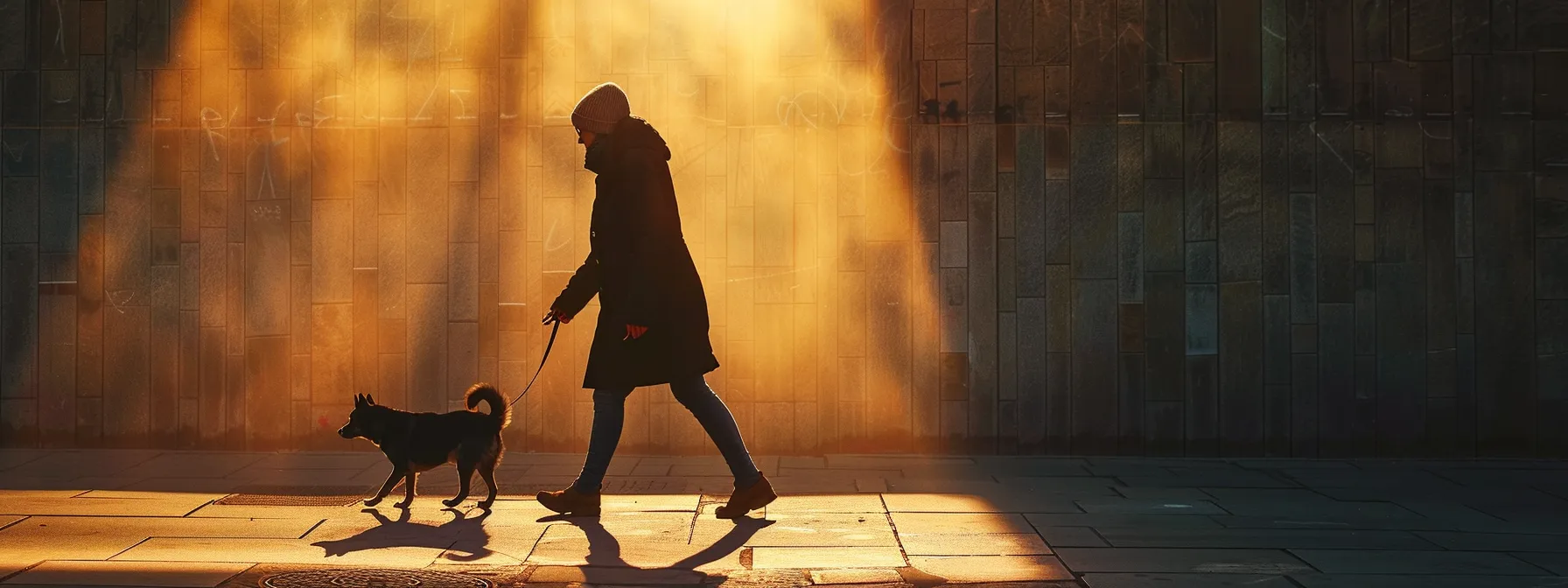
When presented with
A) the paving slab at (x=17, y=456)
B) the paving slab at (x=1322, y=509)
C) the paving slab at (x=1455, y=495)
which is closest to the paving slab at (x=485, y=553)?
the paving slab at (x=1322, y=509)

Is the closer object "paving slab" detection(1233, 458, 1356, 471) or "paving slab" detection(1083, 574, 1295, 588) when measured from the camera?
"paving slab" detection(1083, 574, 1295, 588)

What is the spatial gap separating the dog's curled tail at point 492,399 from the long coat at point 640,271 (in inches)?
18.4

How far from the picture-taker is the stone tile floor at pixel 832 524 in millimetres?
5062

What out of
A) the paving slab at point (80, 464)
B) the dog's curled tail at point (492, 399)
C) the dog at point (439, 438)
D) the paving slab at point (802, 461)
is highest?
the dog's curled tail at point (492, 399)

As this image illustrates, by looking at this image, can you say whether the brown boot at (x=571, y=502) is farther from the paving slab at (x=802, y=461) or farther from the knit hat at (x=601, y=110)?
the paving slab at (x=802, y=461)

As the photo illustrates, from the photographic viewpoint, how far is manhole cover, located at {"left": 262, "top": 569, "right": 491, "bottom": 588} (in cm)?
475

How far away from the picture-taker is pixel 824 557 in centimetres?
532

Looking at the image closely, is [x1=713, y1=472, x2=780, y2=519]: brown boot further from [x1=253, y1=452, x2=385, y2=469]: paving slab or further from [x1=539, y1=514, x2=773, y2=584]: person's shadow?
[x1=253, y1=452, x2=385, y2=469]: paving slab

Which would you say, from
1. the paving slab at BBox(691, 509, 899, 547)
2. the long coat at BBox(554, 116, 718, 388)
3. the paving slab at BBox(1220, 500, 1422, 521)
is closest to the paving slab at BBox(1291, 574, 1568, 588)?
the paving slab at BBox(1220, 500, 1422, 521)

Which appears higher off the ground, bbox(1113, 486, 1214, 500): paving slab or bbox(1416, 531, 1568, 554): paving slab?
bbox(1113, 486, 1214, 500): paving slab

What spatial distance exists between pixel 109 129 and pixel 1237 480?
6.76m

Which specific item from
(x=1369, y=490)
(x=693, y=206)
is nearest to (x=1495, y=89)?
(x=1369, y=490)

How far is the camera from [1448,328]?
8.21 m

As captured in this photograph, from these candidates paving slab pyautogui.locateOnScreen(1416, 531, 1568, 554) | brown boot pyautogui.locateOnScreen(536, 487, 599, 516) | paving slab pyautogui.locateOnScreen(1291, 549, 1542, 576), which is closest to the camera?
paving slab pyautogui.locateOnScreen(1291, 549, 1542, 576)
